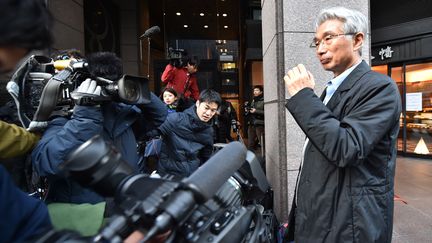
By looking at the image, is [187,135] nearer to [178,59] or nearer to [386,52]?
[178,59]

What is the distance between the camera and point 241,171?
1.11 m

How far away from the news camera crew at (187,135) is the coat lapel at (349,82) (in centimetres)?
173

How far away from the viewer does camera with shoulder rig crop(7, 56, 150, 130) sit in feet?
4.95

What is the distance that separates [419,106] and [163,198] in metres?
9.16

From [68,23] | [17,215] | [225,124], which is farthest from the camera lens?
[225,124]

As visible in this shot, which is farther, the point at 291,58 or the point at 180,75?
the point at 180,75

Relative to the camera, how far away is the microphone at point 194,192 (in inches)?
23.9

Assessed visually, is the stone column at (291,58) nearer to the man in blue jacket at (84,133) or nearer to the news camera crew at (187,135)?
the news camera crew at (187,135)

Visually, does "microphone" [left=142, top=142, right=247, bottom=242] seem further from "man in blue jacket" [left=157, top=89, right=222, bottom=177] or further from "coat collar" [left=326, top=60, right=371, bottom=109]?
"man in blue jacket" [left=157, top=89, right=222, bottom=177]

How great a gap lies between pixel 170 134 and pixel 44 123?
1621 mm

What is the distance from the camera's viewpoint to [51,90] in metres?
1.48

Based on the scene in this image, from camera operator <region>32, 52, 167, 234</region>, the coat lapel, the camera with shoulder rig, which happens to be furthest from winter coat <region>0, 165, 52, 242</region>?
the coat lapel

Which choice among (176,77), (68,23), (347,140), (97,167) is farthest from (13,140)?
(68,23)

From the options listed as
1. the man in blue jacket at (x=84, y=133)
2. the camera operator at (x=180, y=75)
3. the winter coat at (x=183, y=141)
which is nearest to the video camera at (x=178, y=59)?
the camera operator at (x=180, y=75)
